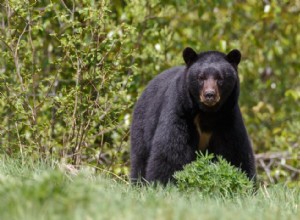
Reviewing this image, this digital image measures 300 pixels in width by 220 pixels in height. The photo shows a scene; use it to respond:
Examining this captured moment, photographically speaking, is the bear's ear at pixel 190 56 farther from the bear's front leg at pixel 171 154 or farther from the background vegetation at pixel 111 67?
the background vegetation at pixel 111 67

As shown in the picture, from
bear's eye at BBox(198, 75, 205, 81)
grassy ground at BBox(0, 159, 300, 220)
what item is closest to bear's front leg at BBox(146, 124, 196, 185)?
bear's eye at BBox(198, 75, 205, 81)

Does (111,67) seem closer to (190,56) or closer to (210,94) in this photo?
(190,56)

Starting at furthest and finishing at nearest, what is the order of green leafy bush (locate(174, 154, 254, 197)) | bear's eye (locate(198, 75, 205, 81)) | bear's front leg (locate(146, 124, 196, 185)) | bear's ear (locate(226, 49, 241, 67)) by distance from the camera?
bear's ear (locate(226, 49, 241, 67)) → bear's eye (locate(198, 75, 205, 81)) → bear's front leg (locate(146, 124, 196, 185)) → green leafy bush (locate(174, 154, 254, 197))

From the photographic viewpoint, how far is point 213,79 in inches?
302

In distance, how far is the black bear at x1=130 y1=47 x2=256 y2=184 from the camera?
7.62 m

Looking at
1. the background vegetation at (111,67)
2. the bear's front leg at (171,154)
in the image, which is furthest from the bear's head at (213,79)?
the background vegetation at (111,67)

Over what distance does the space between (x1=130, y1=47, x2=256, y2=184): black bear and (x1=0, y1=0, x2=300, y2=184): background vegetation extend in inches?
35.4

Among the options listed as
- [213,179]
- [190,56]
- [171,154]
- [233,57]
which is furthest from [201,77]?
[213,179]

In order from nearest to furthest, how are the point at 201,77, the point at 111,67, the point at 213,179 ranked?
the point at 213,179
the point at 201,77
the point at 111,67

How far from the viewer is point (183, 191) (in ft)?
22.0

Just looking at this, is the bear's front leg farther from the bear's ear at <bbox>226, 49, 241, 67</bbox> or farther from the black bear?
the bear's ear at <bbox>226, 49, 241, 67</bbox>

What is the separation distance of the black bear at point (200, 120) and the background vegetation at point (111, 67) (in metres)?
0.90

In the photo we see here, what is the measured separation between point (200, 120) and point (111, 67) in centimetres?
147

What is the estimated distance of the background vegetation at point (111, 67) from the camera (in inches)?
337
